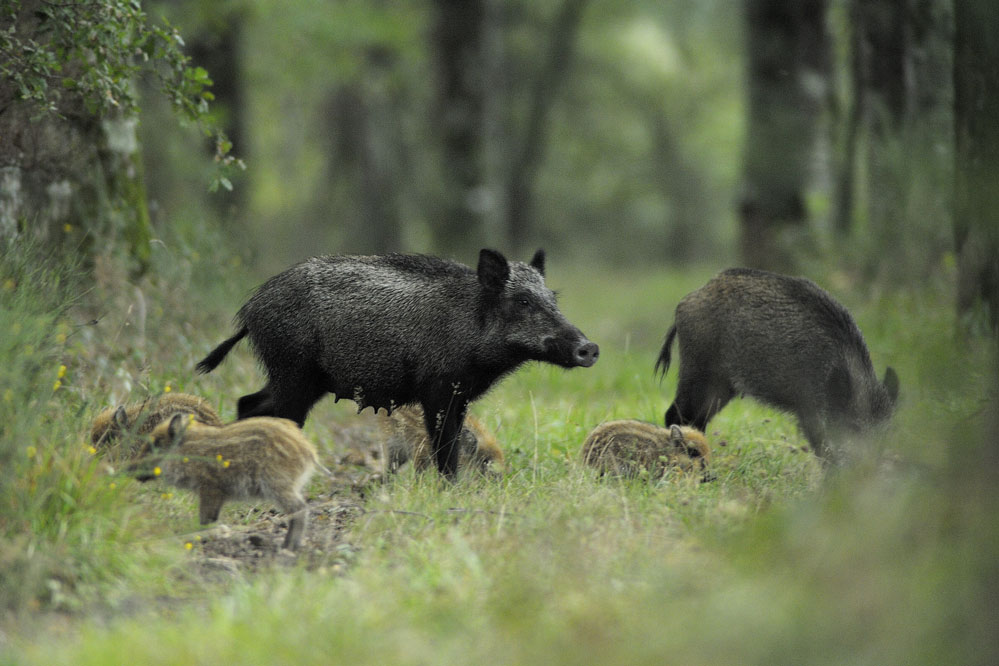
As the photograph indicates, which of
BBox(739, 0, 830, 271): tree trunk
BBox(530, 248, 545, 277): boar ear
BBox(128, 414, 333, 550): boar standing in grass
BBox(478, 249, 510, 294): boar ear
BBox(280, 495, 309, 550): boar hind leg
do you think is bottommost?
BBox(280, 495, 309, 550): boar hind leg

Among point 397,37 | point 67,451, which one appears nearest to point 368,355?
point 67,451

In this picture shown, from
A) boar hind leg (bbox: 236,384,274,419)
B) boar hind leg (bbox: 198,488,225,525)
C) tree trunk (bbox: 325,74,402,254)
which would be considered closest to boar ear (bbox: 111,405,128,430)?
boar hind leg (bbox: 198,488,225,525)

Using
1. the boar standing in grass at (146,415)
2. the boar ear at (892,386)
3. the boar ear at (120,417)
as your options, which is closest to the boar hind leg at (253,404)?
the boar standing in grass at (146,415)

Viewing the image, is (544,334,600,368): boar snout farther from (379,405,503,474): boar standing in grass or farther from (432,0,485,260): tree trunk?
(432,0,485,260): tree trunk

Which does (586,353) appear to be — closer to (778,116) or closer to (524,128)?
(778,116)

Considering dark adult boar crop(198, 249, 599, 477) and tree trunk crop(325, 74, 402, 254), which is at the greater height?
tree trunk crop(325, 74, 402, 254)

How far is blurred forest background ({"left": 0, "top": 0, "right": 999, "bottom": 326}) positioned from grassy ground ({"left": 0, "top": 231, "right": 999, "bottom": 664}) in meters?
1.13

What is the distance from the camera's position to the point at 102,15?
5.96m

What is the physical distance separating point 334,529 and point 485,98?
38.8ft

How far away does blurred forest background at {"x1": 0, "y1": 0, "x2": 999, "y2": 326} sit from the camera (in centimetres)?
654

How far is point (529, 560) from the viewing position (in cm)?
411

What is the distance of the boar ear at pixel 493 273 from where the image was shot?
6.03 m

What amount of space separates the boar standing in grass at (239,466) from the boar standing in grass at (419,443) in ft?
4.67

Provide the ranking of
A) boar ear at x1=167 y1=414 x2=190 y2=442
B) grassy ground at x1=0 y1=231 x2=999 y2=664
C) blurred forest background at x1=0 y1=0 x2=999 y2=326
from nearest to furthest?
grassy ground at x1=0 y1=231 x2=999 y2=664, boar ear at x1=167 y1=414 x2=190 y2=442, blurred forest background at x1=0 y1=0 x2=999 y2=326
